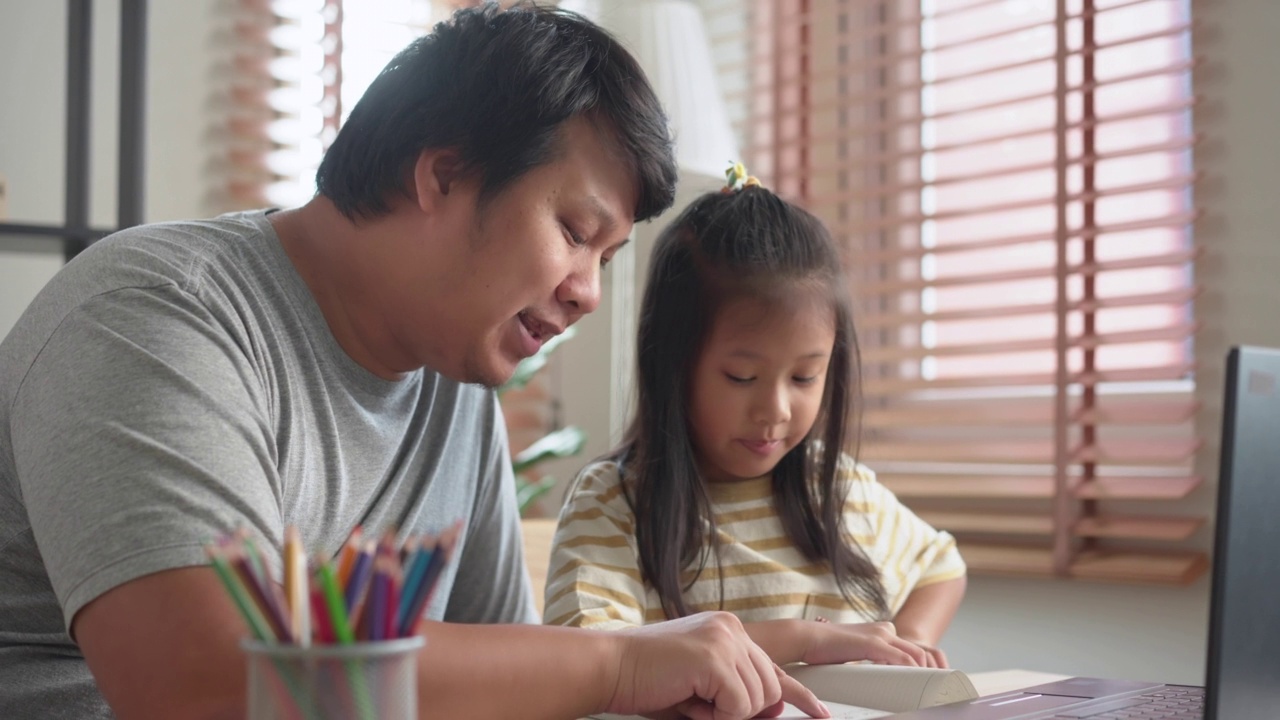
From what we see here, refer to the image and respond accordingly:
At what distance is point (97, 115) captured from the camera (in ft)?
8.68

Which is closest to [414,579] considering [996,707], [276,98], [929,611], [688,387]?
[996,707]

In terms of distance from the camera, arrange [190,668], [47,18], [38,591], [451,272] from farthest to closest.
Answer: [47,18]
[451,272]
[38,591]
[190,668]

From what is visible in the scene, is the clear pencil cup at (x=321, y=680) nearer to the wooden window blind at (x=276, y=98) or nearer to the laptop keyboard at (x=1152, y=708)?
the laptop keyboard at (x=1152, y=708)

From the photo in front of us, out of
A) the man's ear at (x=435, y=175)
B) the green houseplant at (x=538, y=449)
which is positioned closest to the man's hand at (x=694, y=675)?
the man's ear at (x=435, y=175)

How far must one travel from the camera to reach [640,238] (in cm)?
293

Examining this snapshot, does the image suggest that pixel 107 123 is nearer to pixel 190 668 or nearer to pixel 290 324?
pixel 290 324

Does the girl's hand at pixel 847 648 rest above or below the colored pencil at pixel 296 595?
below

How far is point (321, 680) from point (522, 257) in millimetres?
658

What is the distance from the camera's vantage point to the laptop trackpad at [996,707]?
88 cm

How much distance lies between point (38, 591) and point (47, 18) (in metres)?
2.02

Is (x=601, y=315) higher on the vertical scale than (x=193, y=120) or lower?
lower

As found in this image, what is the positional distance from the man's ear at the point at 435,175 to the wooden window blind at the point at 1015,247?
1.33 meters

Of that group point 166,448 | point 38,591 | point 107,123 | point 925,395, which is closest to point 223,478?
point 166,448

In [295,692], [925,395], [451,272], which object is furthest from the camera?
[925,395]
